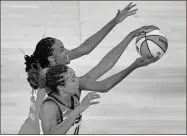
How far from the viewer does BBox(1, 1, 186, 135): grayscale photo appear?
267 centimetres

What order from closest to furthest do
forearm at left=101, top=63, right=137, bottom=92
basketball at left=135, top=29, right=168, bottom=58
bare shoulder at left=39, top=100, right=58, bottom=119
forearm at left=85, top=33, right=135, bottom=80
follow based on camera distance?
bare shoulder at left=39, top=100, right=58, bottom=119
forearm at left=101, top=63, right=137, bottom=92
forearm at left=85, top=33, right=135, bottom=80
basketball at left=135, top=29, right=168, bottom=58

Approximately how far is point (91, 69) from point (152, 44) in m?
0.52

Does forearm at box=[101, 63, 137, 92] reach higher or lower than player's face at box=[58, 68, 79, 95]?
lower

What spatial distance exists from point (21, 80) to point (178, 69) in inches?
60.9

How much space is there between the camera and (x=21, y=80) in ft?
16.0

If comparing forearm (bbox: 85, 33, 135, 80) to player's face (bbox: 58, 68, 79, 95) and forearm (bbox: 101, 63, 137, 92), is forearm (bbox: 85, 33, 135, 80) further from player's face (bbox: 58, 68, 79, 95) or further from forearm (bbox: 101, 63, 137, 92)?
player's face (bbox: 58, 68, 79, 95)

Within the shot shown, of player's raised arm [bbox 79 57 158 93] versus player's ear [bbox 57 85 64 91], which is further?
player's raised arm [bbox 79 57 158 93]

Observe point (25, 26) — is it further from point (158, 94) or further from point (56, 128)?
point (56, 128)

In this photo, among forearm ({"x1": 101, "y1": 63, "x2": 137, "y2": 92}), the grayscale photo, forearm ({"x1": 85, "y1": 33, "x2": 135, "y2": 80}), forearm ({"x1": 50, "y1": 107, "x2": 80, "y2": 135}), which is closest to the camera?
forearm ({"x1": 50, "y1": 107, "x2": 80, "y2": 135})

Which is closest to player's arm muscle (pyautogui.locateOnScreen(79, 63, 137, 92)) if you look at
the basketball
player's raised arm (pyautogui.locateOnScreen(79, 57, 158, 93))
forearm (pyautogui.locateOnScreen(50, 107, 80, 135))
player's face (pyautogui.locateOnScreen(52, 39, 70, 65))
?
player's raised arm (pyautogui.locateOnScreen(79, 57, 158, 93))

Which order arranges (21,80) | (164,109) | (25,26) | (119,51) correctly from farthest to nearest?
1. (25,26)
2. (21,80)
3. (164,109)
4. (119,51)

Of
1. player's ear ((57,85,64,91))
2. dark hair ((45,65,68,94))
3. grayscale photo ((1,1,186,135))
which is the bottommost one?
grayscale photo ((1,1,186,135))

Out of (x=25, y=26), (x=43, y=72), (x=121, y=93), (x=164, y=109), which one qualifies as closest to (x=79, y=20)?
(x=25, y=26)

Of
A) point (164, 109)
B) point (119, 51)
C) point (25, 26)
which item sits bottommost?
point (164, 109)
